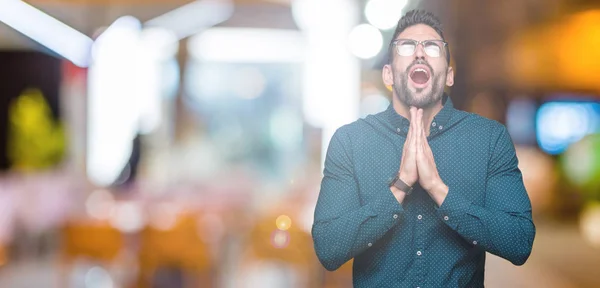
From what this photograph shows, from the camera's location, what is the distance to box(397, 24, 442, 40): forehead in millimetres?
1364

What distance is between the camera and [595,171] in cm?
1773

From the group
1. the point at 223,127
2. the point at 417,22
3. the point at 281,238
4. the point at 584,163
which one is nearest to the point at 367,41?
the point at 417,22

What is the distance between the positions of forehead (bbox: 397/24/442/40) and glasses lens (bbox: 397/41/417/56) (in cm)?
1

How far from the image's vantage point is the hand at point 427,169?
1.31m

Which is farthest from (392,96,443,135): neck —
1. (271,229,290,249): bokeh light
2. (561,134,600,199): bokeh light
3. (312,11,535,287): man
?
(561,134,600,199): bokeh light

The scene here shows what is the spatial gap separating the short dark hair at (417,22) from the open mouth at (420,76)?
56mm

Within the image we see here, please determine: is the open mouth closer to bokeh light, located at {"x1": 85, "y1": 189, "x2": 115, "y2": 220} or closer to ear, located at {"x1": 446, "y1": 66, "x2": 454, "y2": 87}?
ear, located at {"x1": 446, "y1": 66, "x2": 454, "y2": 87}

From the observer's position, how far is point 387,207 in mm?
1311

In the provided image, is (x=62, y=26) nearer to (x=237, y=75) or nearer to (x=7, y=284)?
(x=7, y=284)

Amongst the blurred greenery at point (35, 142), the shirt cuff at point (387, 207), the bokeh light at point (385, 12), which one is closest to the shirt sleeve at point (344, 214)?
the shirt cuff at point (387, 207)

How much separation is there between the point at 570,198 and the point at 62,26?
1306 cm

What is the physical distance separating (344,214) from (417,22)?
308mm

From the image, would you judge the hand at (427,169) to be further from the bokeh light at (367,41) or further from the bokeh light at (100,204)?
the bokeh light at (100,204)

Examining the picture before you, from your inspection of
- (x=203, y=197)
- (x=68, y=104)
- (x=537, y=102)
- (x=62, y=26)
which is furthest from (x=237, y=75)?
(x=62, y=26)
